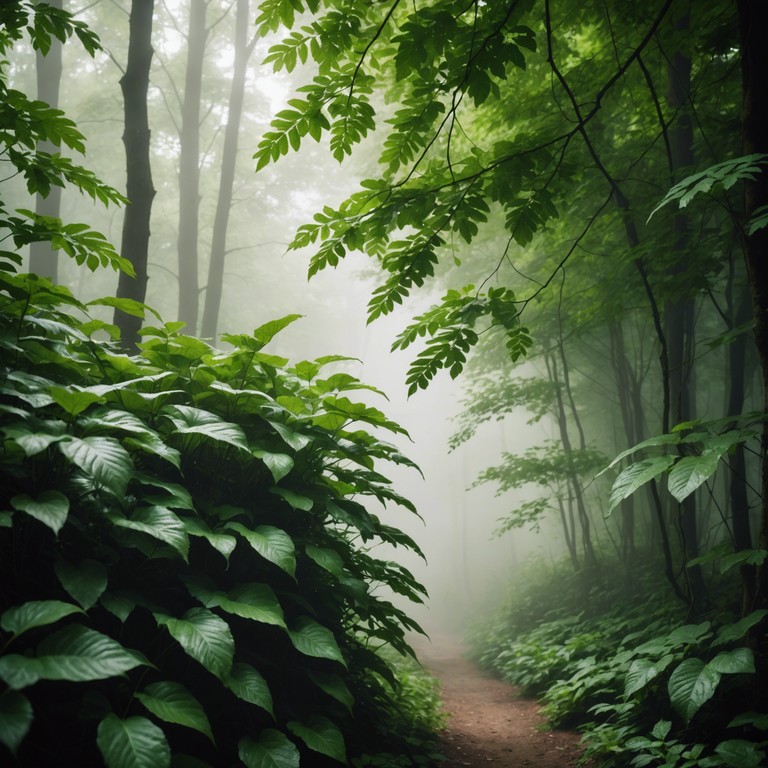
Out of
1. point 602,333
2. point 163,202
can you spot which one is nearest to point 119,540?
point 602,333

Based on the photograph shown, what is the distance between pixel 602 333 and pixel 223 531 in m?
7.95

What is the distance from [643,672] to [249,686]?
1.99m

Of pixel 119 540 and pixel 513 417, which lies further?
pixel 513 417

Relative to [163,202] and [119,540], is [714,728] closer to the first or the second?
[119,540]

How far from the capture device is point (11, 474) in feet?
5.40

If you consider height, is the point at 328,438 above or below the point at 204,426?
above

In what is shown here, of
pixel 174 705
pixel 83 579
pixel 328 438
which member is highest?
pixel 328 438

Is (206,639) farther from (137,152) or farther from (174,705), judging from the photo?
(137,152)

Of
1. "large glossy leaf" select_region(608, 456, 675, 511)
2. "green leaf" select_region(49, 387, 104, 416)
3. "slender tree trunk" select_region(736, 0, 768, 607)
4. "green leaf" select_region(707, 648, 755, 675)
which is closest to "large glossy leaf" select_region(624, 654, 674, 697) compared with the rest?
"green leaf" select_region(707, 648, 755, 675)

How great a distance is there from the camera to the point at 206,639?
5.39 feet

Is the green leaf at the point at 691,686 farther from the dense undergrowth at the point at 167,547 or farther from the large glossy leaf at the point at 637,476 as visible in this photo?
the dense undergrowth at the point at 167,547

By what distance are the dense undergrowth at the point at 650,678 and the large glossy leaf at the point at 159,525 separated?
199 cm

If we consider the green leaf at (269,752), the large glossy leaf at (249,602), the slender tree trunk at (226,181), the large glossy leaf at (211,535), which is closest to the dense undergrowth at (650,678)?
the green leaf at (269,752)

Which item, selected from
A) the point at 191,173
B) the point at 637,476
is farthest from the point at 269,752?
the point at 191,173
